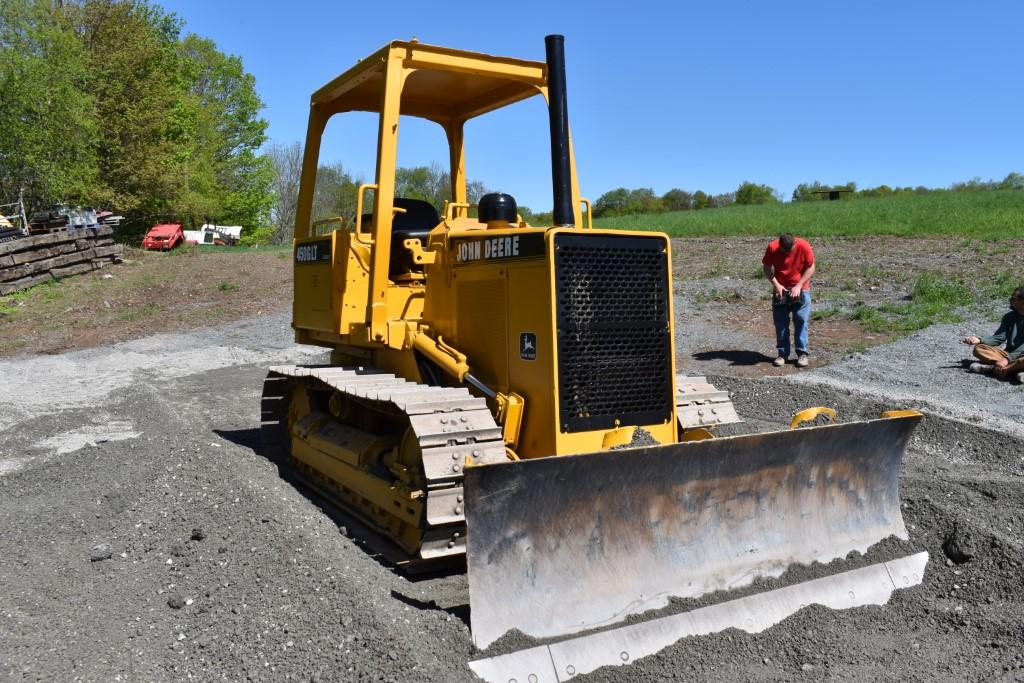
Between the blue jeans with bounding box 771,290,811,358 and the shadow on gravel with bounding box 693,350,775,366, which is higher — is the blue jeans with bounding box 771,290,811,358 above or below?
above

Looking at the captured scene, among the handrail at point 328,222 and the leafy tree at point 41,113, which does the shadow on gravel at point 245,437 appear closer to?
the handrail at point 328,222

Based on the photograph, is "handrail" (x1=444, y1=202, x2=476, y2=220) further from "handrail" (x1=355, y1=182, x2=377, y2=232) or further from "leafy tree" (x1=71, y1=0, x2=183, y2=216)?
"leafy tree" (x1=71, y1=0, x2=183, y2=216)

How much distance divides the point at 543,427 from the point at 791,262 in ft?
23.3

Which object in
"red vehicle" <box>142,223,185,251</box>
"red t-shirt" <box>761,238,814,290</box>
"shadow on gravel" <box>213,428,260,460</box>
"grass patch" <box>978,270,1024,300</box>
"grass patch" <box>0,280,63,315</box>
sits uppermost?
"red vehicle" <box>142,223,185,251</box>

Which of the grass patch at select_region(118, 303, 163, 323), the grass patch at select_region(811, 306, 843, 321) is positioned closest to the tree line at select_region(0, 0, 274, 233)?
the grass patch at select_region(118, 303, 163, 323)

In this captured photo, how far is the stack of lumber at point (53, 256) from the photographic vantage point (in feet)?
62.1

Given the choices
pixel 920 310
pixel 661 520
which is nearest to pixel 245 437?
pixel 661 520

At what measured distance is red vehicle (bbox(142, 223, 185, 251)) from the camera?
29.8m

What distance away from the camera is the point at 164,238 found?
99.4ft

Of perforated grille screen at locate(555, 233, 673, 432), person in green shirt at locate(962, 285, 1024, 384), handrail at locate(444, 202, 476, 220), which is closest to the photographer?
perforated grille screen at locate(555, 233, 673, 432)

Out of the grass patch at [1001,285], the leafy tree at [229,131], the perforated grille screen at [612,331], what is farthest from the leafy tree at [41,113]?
the perforated grille screen at [612,331]

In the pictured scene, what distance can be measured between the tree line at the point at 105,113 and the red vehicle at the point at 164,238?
2634 millimetres

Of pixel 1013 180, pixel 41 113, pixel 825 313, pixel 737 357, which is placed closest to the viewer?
pixel 737 357

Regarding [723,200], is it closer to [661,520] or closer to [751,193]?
[751,193]
